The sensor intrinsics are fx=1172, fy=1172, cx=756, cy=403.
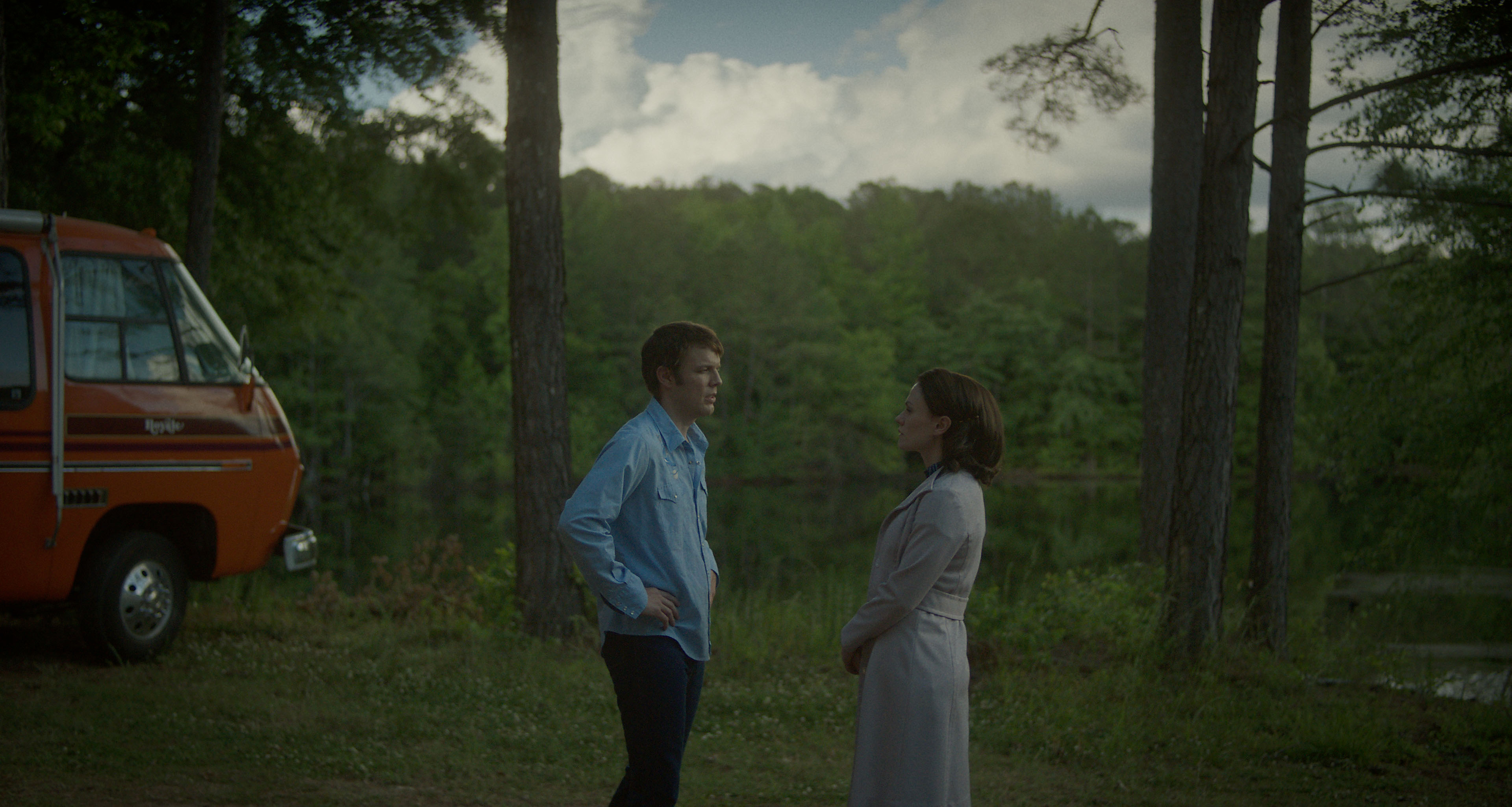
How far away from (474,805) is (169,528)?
3966 mm

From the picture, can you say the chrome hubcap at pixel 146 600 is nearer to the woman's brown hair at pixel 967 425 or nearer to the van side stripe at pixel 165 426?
the van side stripe at pixel 165 426

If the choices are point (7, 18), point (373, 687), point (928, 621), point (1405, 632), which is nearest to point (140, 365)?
point (373, 687)

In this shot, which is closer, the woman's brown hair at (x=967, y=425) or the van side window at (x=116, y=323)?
the woman's brown hair at (x=967, y=425)

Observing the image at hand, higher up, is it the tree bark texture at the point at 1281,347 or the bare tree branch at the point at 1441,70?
the bare tree branch at the point at 1441,70

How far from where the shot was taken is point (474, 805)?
544 cm

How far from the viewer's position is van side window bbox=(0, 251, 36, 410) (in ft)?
23.5

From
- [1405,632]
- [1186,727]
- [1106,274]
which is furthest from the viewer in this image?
[1106,274]

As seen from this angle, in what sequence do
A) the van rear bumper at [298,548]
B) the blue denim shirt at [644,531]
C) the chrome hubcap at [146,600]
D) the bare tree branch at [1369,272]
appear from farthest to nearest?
the bare tree branch at [1369,272] → the van rear bumper at [298,548] → the chrome hubcap at [146,600] → the blue denim shirt at [644,531]

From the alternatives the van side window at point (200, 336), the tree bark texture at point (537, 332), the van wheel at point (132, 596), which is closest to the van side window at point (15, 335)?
the van side window at point (200, 336)

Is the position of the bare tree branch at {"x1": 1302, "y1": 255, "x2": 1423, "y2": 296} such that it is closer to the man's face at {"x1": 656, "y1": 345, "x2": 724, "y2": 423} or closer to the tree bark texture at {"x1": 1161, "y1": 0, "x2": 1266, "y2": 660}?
the tree bark texture at {"x1": 1161, "y1": 0, "x2": 1266, "y2": 660}

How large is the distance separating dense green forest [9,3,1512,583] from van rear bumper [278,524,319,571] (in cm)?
440

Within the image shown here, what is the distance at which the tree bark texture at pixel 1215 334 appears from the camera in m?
8.19

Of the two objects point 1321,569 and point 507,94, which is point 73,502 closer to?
point 507,94

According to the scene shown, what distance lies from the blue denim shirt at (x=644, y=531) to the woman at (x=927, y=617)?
50 centimetres
